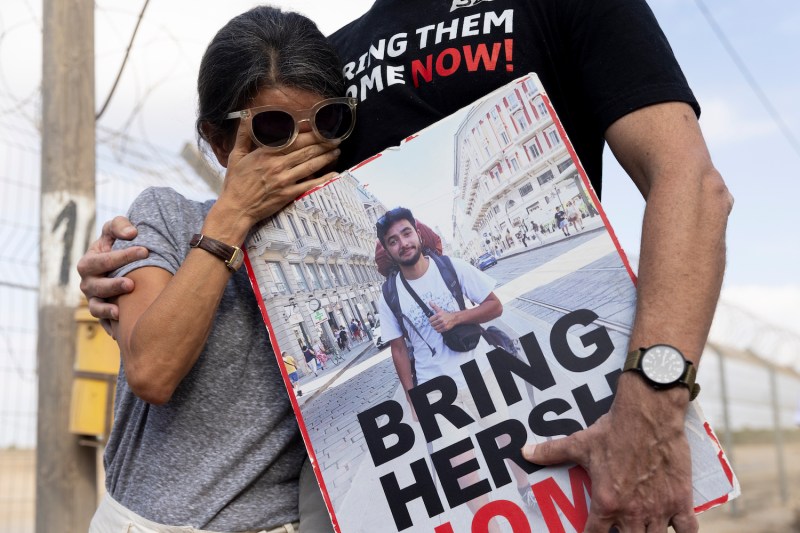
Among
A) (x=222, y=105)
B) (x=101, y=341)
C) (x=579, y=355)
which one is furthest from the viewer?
(x=101, y=341)

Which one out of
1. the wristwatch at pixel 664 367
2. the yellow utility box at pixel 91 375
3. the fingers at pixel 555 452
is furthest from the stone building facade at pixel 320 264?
the yellow utility box at pixel 91 375

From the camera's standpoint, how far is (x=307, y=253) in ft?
5.49

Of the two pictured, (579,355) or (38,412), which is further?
(38,412)

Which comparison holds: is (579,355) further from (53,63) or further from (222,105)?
(53,63)

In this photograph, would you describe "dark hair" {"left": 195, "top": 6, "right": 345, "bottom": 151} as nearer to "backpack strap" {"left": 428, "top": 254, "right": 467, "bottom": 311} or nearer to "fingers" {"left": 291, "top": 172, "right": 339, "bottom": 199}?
"fingers" {"left": 291, "top": 172, "right": 339, "bottom": 199}

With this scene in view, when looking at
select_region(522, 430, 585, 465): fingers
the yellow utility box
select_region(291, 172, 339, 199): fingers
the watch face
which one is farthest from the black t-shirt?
the yellow utility box

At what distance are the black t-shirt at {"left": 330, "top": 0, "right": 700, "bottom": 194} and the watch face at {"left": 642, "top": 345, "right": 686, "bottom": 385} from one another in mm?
453

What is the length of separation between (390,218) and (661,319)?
539mm

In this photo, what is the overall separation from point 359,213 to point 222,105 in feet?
1.44

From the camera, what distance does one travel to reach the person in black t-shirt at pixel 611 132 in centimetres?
126

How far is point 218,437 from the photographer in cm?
170

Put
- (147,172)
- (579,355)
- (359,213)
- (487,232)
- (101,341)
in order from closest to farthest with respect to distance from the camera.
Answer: (579,355), (487,232), (359,213), (101,341), (147,172)

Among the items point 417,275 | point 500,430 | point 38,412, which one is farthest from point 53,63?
point 500,430

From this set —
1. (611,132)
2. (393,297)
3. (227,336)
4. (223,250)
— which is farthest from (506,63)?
(227,336)
